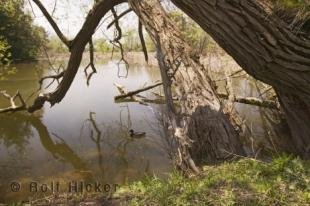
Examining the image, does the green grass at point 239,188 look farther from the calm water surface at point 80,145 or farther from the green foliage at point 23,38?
the green foliage at point 23,38

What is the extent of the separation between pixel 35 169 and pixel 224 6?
17.6ft

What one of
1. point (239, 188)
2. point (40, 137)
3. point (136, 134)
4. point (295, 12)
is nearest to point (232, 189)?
point (239, 188)

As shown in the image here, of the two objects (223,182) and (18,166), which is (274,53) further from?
(18,166)

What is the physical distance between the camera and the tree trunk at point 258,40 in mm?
3889

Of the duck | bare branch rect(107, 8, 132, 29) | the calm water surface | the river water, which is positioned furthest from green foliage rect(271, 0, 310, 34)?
the duck

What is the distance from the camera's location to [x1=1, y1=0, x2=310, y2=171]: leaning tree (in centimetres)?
392

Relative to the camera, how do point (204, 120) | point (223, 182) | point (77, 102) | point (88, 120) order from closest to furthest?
point (223, 182) → point (204, 120) → point (88, 120) → point (77, 102)

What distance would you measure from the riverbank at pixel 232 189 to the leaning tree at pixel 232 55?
63 centimetres

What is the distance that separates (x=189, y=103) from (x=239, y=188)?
1.91 m

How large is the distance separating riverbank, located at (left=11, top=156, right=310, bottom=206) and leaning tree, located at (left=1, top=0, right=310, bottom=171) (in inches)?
24.9

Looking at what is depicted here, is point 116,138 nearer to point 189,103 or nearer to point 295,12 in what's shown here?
point 189,103

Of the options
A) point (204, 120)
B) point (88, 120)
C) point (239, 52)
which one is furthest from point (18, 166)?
point (239, 52)

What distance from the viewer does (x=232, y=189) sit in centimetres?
331

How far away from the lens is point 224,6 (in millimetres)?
3910
